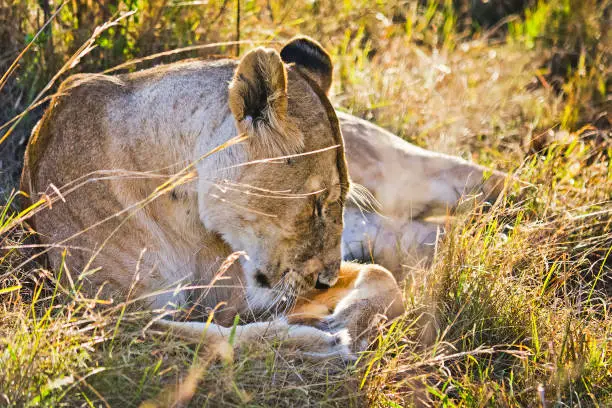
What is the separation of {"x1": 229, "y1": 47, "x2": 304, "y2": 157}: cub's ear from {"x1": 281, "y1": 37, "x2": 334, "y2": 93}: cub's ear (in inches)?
21.0

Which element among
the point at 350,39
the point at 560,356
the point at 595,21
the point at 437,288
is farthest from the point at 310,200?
the point at 595,21

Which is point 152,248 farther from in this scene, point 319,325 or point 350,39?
point 350,39

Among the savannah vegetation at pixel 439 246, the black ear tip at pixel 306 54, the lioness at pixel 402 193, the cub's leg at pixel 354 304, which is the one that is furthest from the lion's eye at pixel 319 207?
the lioness at pixel 402 193

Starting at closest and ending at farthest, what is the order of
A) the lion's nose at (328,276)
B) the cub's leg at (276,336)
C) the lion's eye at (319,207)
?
the cub's leg at (276,336) < the lion's eye at (319,207) < the lion's nose at (328,276)

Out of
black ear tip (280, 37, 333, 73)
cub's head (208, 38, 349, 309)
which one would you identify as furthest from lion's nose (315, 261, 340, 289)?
black ear tip (280, 37, 333, 73)

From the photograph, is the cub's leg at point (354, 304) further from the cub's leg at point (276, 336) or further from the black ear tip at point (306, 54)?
the black ear tip at point (306, 54)

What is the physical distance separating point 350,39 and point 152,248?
3.97m

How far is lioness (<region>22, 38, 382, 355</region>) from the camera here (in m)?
2.96

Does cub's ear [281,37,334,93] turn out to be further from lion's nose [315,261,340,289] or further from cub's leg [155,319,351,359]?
cub's leg [155,319,351,359]

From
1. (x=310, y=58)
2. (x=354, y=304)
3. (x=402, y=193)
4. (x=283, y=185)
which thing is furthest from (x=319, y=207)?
(x=402, y=193)

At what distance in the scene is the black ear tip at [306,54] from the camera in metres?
3.43

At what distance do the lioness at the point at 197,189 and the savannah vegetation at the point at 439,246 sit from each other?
0.14 metres

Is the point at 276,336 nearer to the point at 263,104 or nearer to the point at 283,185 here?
the point at 283,185

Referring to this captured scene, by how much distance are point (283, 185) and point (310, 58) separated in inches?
28.6
